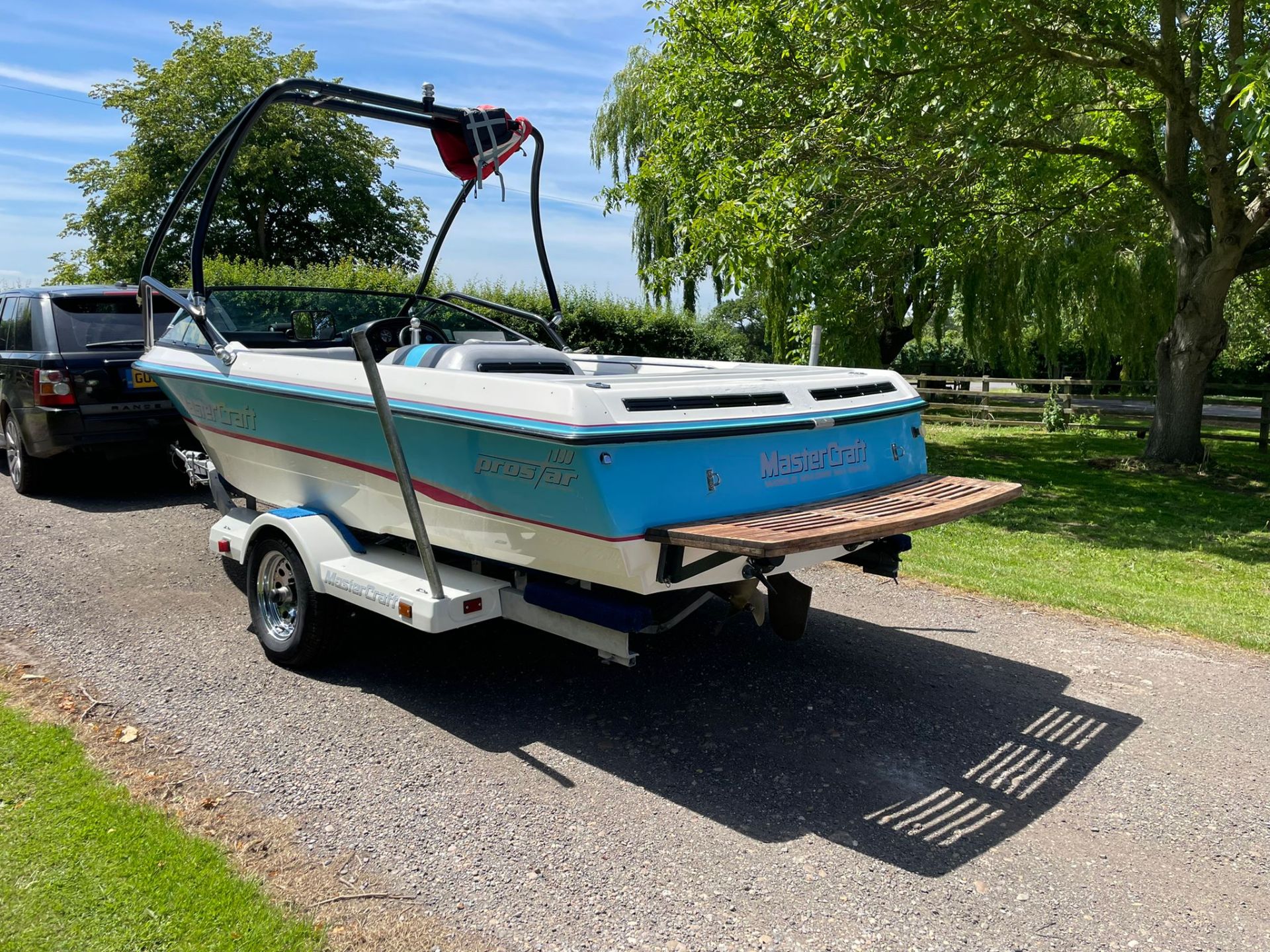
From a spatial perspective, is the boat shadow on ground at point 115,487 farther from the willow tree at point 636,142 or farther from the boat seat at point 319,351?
the willow tree at point 636,142

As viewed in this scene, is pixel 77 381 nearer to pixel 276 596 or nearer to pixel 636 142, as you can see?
pixel 276 596

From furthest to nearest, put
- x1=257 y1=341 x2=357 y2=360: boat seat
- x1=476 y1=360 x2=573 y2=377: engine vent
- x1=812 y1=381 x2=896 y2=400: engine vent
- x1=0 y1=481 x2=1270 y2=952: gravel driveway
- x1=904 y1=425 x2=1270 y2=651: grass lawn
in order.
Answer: x1=904 y1=425 x2=1270 y2=651: grass lawn, x1=257 y1=341 x2=357 y2=360: boat seat, x1=476 y1=360 x2=573 y2=377: engine vent, x1=812 y1=381 x2=896 y2=400: engine vent, x1=0 y1=481 x2=1270 y2=952: gravel driveway

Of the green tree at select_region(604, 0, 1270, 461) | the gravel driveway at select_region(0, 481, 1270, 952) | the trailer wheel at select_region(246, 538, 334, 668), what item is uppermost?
the green tree at select_region(604, 0, 1270, 461)

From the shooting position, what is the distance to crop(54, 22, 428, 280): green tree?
3225 centimetres

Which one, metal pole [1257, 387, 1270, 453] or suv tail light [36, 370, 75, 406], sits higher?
suv tail light [36, 370, 75, 406]

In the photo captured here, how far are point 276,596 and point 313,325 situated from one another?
213 centimetres

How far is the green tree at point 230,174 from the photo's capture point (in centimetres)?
3225

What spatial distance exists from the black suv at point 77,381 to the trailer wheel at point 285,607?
3592mm

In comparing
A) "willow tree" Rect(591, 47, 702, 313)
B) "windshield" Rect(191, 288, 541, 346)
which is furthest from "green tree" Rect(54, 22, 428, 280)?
"windshield" Rect(191, 288, 541, 346)

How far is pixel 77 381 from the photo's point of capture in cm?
735

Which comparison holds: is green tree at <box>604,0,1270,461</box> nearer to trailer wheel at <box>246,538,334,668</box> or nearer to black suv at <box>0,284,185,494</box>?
black suv at <box>0,284,185,494</box>

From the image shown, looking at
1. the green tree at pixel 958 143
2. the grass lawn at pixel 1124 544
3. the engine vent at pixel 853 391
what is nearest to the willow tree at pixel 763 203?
the green tree at pixel 958 143

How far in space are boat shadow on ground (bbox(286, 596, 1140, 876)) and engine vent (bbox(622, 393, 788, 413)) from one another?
139cm

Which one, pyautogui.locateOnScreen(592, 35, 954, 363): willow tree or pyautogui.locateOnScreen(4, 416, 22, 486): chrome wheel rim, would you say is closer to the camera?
pyautogui.locateOnScreen(4, 416, 22, 486): chrome wheel rim
